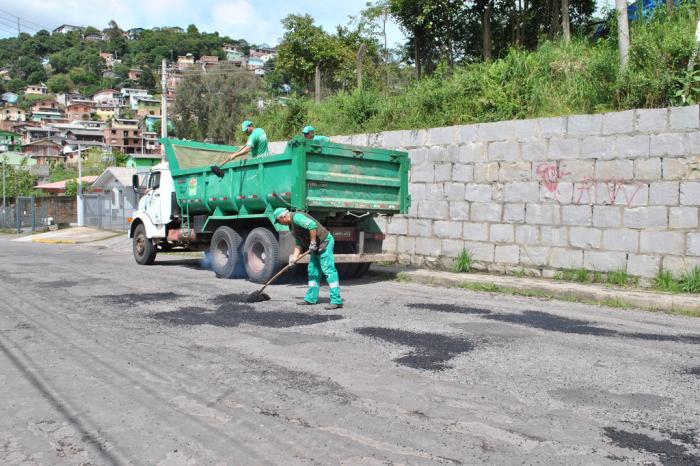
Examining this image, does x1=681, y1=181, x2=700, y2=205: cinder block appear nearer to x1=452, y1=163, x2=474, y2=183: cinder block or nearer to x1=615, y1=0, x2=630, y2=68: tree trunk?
x1=615, y1=0, x2=630, y2=68: tree trunk

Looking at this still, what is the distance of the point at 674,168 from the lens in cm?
925

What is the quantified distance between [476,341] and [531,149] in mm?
5786

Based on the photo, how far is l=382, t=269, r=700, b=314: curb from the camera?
845cm

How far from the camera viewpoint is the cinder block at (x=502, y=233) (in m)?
11.3

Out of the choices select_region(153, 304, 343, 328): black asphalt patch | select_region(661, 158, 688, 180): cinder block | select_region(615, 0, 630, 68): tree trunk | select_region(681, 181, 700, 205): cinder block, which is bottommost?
select_region(153, 304, 343, 328): black asphalt patch

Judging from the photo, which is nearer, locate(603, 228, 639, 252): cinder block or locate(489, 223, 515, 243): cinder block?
locate(603, 228, 639, 252): cinder block

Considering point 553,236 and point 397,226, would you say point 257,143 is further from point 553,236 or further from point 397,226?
point 553,236

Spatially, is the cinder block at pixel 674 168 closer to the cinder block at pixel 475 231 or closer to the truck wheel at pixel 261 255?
the cinder block at pixel 475 231

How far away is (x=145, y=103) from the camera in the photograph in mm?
155875

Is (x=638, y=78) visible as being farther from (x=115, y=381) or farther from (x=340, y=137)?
(x=115, y=381)

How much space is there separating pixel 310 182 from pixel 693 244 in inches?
226

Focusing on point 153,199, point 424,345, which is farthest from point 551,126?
point 153,199

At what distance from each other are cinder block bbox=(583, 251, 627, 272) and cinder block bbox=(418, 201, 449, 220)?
3005 mm

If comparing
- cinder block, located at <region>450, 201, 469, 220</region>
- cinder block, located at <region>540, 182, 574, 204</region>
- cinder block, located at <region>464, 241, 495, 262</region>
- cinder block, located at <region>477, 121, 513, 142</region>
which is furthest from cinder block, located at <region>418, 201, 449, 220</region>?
cinder block, located at <region>540, 182, 574, 204</region>
